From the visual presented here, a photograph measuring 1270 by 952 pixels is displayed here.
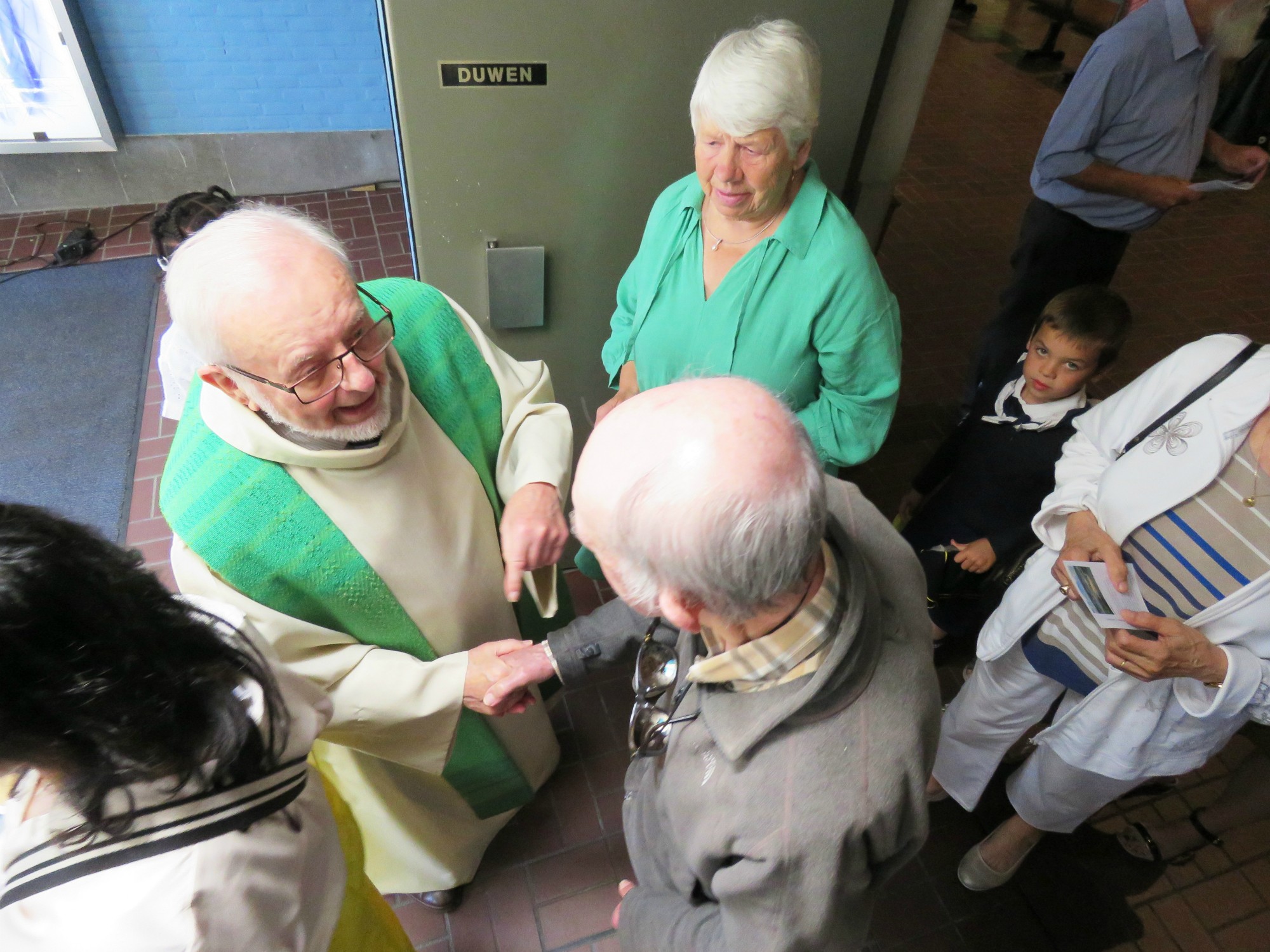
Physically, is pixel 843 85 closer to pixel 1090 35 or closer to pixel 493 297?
pixel 493 297

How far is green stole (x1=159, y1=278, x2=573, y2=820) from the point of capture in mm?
1465

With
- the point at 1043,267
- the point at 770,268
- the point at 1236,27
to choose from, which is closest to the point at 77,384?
the point at 770,268

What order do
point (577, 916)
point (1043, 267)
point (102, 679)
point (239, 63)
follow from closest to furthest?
1. point (102, 679)
2. point (577, 916)
3. point (1043, 267)
4. point (239, 63)

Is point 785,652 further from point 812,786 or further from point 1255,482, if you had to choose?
point 1255,482

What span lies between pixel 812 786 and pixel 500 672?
0.82m

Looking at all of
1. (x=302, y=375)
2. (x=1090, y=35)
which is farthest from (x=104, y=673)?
(x=1090, y=35)

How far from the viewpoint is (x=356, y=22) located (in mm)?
5105

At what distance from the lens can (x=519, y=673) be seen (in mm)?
1695

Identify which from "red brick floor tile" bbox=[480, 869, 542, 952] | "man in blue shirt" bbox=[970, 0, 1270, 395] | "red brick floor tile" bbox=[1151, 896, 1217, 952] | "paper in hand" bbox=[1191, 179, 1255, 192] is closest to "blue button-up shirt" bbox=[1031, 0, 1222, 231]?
"man in blue shirt" bbox=[970, 0, 1270, 395]

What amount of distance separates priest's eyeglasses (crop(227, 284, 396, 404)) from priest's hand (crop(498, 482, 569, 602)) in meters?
0.48

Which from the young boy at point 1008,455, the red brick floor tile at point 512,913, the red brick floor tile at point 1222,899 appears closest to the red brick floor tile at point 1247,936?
the red brick floor tile at point 1222,899

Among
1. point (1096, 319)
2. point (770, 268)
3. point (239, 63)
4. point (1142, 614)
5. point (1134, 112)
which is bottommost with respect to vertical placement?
point (239, 63)

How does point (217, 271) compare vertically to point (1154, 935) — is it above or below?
above

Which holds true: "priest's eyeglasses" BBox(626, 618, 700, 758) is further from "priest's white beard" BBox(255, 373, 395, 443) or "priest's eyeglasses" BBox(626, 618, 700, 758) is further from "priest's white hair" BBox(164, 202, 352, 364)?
"priest's white hair" BBox(164, 202, 352, 364)
